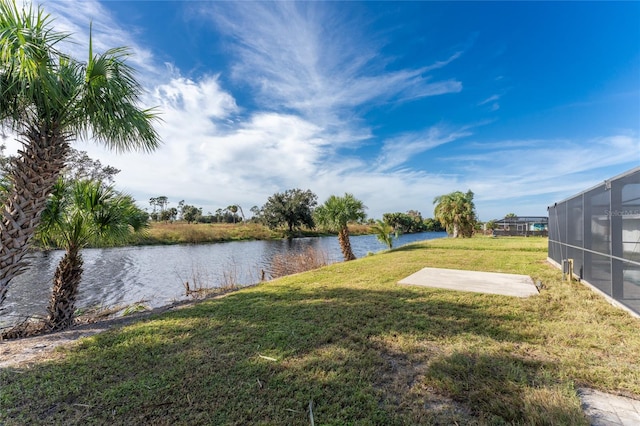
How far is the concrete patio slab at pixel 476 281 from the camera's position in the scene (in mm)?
5484

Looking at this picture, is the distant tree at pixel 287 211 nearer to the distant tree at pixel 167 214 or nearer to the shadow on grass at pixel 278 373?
the distant tree at pixel 167 214

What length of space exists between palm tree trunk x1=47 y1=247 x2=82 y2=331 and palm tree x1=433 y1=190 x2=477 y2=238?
2572 cm

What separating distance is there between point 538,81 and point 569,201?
8326mm

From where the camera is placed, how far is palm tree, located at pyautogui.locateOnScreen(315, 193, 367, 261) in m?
13.6

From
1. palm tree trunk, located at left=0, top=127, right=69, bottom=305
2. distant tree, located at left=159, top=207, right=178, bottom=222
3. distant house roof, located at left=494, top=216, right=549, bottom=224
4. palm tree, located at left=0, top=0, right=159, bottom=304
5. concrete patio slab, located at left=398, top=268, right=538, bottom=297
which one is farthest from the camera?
distant tree, located at left=159, top=207, right=178, bottom=222

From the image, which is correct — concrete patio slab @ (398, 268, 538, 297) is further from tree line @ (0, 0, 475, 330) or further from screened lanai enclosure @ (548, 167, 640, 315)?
tree line @ (0, 0, 475, 330)

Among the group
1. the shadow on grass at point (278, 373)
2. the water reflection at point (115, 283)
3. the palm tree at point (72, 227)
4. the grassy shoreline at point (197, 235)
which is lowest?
the water reflection at point (115, 283)

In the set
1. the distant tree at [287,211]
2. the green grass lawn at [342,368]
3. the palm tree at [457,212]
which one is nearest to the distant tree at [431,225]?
the distant tree at [287,211]

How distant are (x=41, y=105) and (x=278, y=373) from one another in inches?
177

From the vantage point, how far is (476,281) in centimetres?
631

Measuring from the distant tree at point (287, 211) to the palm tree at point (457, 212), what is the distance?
2024cm

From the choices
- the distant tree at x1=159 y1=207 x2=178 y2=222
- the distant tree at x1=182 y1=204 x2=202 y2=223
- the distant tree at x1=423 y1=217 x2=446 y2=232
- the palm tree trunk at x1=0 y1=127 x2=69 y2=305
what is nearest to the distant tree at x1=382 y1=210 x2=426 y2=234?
the distant tree at x1=423 y1=217 x2=446 y2=232

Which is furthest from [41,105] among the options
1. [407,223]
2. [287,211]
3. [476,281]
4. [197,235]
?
[407,223]

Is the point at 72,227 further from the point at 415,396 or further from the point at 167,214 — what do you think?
the point at 167,214
